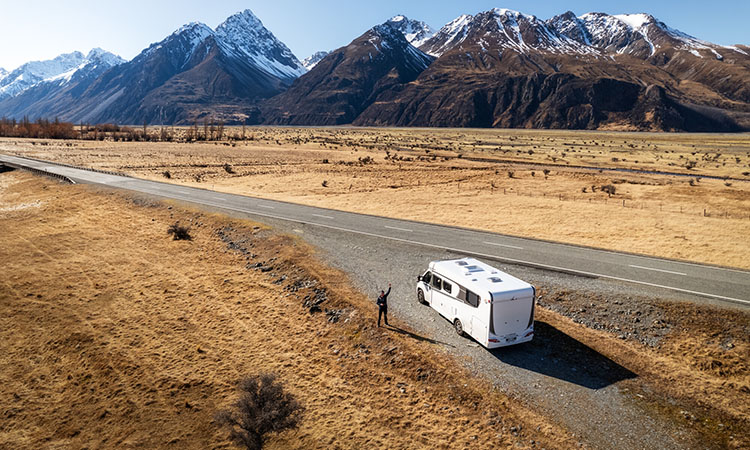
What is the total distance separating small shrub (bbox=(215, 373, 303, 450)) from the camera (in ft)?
36.3

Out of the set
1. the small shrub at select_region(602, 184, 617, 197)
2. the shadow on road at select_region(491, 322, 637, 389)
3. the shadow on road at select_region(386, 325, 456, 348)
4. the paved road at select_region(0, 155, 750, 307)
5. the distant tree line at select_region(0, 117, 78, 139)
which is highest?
the distant tree line at select_region(0, 117, 78, 139)

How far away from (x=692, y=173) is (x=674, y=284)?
56.1 m

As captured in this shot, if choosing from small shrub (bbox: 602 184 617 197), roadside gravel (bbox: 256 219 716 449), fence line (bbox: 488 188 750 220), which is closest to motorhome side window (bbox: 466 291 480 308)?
roadside gravel (bbox: 256 219 716 449)

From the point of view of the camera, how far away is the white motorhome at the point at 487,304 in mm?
13773

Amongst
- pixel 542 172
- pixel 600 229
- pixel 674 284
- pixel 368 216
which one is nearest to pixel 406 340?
pixel 674 284

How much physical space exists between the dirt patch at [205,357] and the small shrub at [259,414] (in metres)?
0.42

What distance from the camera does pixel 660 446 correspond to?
10.5m

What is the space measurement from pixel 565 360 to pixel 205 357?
524 inches

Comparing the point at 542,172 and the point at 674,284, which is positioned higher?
the point at 542,172

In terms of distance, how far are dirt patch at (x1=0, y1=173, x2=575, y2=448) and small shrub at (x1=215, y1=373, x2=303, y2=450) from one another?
42 centimetres

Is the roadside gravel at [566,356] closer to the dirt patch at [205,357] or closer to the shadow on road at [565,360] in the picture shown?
the shadow on road at [565,360]

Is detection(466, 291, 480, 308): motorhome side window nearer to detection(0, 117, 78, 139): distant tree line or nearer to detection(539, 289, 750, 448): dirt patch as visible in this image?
detection(539, 289, 750, 448): dirt patch

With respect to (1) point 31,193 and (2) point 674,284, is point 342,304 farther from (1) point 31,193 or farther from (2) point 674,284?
(1) point 31,193

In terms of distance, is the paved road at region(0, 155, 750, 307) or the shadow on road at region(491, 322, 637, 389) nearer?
the shadow on road at region(491, 322, 637, 389)
